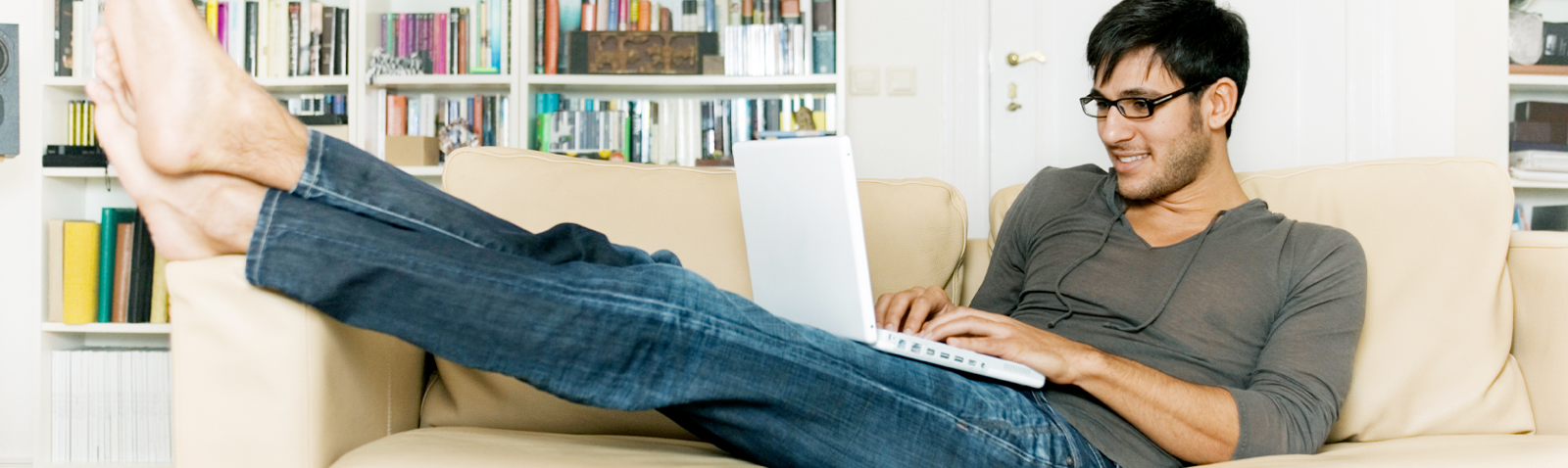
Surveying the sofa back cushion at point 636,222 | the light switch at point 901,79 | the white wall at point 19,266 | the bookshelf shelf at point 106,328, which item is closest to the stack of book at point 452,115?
the bookshelf shelf at point 106,328

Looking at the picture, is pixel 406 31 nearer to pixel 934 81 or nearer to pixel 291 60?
pixel 291 60

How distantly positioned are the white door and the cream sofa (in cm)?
127

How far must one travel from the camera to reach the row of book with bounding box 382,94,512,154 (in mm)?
2697

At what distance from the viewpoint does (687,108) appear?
109 inches

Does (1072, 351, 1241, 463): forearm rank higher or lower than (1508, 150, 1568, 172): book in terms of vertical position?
lower

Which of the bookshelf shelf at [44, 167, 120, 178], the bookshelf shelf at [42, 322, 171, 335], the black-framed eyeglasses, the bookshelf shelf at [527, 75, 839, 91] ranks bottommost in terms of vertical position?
the bookshelf shelf at [42, 322, 171, 335]

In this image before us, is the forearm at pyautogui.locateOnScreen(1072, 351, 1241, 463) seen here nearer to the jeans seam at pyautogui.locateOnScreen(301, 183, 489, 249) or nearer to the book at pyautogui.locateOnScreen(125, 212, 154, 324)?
the jeans seam at pyautogui.locateOnScreen(301, 183, 489, 249)

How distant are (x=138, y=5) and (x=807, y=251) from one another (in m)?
0.67

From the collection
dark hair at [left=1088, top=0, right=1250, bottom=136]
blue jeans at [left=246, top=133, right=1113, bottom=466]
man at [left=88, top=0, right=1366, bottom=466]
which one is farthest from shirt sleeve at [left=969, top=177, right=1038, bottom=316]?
blue jeans at [left=246, top=133, right=1113, bottom=466]

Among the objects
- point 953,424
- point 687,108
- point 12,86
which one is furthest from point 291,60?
point 953,424

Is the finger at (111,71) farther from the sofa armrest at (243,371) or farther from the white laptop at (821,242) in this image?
the white laptop at (821,242)

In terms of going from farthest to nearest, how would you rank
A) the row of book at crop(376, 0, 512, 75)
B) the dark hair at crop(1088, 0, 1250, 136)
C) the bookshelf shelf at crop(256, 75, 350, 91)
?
the row of book at crop(376, 0, 512, 75)
the bookshelf shelf at crop(256, 75, 350, 91)
the dark hair at crop(1088, 0, 1250, 136)

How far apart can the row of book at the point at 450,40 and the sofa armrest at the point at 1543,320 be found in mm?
2373

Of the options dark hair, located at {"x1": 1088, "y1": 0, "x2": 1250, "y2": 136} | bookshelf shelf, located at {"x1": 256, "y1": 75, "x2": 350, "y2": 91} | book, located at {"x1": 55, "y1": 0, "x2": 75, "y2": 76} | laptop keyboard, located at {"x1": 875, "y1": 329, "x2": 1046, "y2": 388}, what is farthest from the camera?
bookshelf shelf, located at {"x1": 256, "y1": 75, "x2": 350, "y2": 91}
